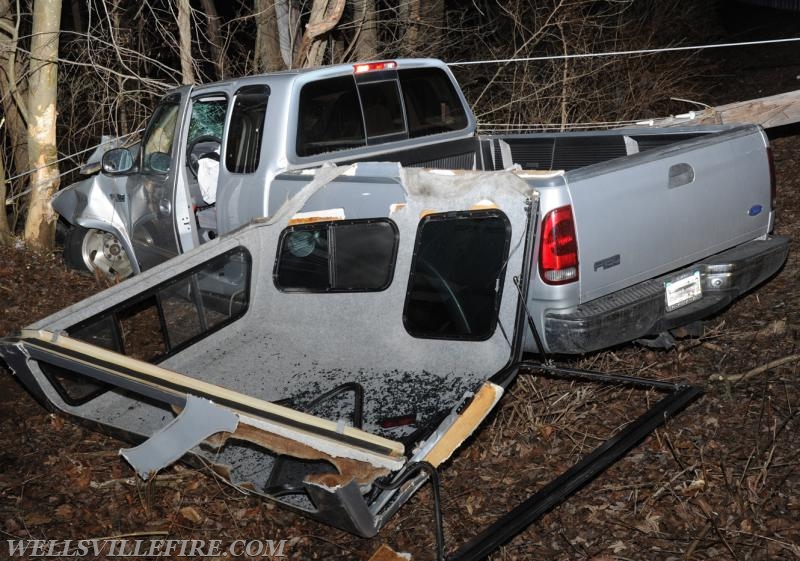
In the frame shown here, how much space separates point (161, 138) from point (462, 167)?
2.46 meters

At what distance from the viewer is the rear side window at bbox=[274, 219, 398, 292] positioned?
5.48 meters

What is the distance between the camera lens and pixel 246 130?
6.28 meters

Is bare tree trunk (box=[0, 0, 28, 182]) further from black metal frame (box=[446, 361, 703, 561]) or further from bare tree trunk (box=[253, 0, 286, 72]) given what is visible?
black metal frame (box=[446, 361, 703, 561])

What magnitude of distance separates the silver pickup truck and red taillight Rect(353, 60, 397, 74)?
0.01m

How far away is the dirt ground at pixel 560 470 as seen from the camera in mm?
4270

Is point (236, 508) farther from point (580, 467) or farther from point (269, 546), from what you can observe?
point (580, 467)

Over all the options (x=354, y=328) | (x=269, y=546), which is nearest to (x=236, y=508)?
(x=269, y=546)

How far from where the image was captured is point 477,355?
5.05 metres

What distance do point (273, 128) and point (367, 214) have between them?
111 centimetres

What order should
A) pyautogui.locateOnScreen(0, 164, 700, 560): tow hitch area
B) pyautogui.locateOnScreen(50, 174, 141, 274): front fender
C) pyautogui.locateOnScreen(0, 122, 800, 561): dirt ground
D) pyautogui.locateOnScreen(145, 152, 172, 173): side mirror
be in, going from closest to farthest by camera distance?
pyautogui.locateOnScreen(0, 164, 700, 560): tow hitch area
pyautogui.locateOnScreen(0, 122, 800, 561): dirt ground
pyautogui.locateOnScreen(145, 152, 172, 173): side mirror
pyautogui.locateOnScreen(50, 174, 141, 274): front fender

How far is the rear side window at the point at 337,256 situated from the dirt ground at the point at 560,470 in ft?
3.86

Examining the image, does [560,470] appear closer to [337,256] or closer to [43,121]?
[337,256]

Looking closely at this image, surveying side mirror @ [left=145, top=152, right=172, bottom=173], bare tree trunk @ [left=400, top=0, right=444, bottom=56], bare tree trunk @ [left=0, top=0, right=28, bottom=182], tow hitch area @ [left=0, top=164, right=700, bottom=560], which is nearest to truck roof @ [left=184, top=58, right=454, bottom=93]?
side mirror @ [left=145, top=152, right=172, bottom=173]

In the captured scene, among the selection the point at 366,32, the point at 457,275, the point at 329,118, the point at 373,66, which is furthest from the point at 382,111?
the point at 366,32
